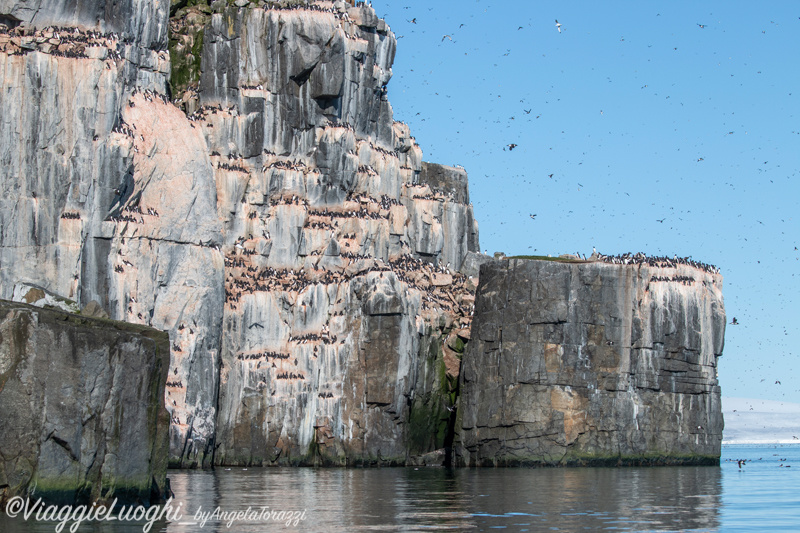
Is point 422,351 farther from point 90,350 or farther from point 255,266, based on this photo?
point 90,350

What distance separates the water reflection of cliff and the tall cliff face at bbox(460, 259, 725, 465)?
8.60 metres

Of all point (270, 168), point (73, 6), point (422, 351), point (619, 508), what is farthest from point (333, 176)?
point (619, 508)

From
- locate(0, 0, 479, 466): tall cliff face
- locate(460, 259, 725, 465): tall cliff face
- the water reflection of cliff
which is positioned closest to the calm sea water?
the water reflection of cliff

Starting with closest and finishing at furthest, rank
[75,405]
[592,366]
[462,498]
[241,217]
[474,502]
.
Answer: [75,405], [474,502], [462,498], [592,366], [241,217]

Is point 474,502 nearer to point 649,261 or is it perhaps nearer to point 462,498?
point 462,498

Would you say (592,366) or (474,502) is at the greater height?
(592,366)

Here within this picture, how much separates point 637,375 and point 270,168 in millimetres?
32578

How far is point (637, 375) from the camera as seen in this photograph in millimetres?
85125

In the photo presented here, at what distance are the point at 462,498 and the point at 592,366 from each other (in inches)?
1452

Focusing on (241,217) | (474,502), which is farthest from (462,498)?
(241,217)

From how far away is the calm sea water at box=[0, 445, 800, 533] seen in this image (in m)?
37.2

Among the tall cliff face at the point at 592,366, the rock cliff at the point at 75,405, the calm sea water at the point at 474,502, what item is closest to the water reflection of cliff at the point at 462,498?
the calm sea water at the point at 474,502

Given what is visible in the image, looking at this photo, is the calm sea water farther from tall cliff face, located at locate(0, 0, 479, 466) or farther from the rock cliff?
tall cliff face, located at locate(0, 0, 479, 466)

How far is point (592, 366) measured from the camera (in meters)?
84.4
